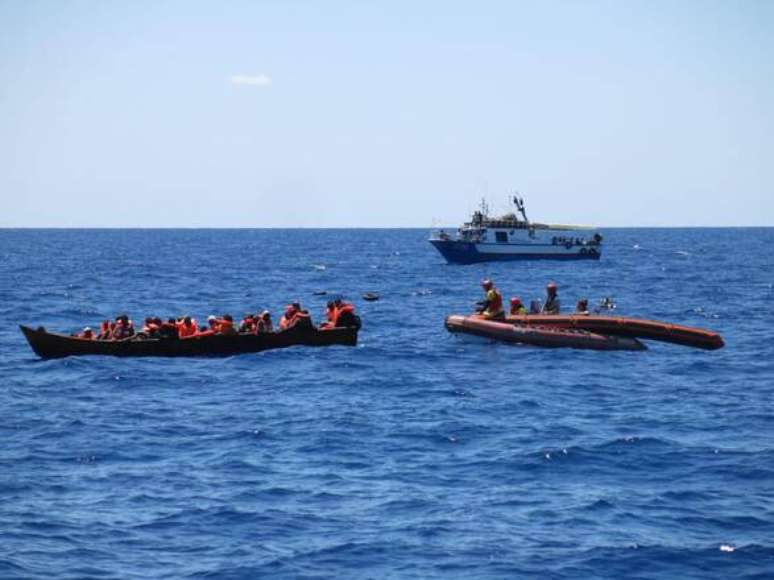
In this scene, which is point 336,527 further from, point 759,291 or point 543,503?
point 759,291

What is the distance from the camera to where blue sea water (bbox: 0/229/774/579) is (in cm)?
1514

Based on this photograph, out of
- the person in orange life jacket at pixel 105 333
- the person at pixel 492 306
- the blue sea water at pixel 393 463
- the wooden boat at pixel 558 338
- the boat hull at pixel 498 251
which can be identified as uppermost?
the boat hull at pixel 498 251

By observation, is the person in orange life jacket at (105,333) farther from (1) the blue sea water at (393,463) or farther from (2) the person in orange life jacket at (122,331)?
(1) the blue sea water at (393,463)

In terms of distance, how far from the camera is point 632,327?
35.9 metres

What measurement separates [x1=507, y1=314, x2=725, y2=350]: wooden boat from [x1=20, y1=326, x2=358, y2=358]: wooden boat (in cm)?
809

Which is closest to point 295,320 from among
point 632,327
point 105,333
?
point 105,333

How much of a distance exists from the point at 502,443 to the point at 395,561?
279 inches

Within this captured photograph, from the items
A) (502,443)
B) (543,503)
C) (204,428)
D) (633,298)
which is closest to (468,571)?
(543,503)

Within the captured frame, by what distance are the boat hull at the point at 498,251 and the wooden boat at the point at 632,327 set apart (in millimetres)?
53573

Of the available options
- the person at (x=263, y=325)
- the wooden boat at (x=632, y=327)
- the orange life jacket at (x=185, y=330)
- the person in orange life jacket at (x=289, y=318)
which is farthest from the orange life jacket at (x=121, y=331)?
the wooden boat at (x=632, y=327)

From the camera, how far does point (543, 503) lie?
57.3 ft

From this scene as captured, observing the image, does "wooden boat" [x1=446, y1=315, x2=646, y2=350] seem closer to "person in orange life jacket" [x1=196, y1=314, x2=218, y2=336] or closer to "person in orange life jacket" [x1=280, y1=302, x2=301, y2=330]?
"person in orange life jacket" [x1=280, y1=302, x2=301, y2=330]

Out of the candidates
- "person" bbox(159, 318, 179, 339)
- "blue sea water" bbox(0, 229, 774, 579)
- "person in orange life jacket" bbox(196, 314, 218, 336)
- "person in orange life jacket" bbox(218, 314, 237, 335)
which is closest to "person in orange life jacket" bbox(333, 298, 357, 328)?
"blue sea water" bbox(0, 229, 774, 579)

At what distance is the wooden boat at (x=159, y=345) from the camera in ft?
110
